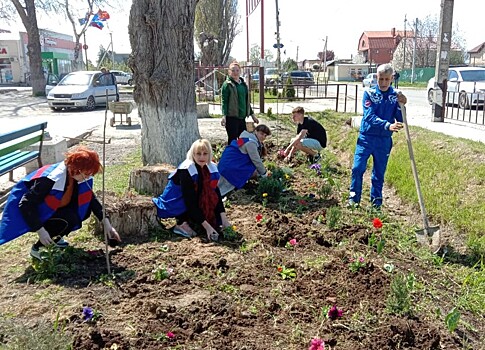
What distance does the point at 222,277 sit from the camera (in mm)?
3578

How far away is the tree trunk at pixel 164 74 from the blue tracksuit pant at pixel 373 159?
2306mm

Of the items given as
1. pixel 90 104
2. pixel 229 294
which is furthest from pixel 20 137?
pixel 90 104

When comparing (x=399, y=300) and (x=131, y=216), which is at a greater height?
(x=131, y=216)

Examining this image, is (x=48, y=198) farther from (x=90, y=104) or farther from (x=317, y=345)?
(x=90, y=104)

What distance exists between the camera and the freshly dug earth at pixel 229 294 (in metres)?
2.82

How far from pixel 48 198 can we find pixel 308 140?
4868 millimetres

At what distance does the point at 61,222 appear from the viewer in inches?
153

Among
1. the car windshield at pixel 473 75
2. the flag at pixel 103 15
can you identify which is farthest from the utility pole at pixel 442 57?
the flag at pixel 103 15

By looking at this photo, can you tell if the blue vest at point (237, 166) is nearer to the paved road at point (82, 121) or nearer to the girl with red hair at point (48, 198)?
the girl with red hair at point (48, 198)

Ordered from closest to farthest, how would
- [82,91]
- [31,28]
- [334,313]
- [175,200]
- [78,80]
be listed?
[334,313], [175,200], [82,91], [78,80], [31,28]

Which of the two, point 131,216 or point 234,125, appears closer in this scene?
point 131,216

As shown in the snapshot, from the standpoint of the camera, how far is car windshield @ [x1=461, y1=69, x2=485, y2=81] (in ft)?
57.5

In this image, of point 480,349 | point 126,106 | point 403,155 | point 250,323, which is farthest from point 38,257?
point 126,106

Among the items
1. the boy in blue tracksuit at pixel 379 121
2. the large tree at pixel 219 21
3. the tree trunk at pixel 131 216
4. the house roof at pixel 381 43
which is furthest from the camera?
the house roof at pixel 381 43
